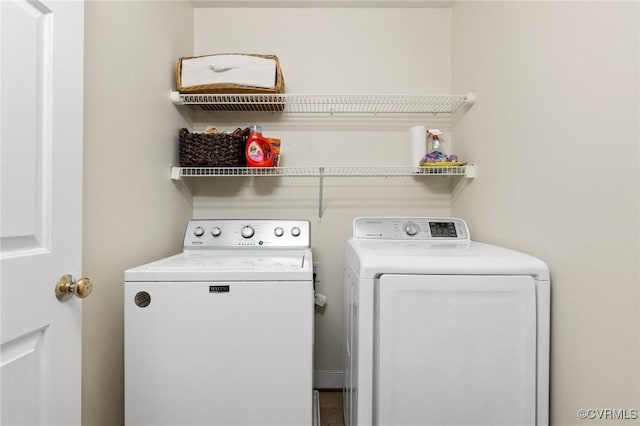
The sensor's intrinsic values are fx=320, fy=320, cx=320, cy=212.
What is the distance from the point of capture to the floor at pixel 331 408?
1652mm

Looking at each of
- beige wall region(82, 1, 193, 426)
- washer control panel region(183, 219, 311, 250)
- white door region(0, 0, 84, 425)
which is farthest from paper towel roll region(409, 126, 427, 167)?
white door region(0, 0, 84, 425)

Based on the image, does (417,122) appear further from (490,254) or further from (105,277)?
(105,277)

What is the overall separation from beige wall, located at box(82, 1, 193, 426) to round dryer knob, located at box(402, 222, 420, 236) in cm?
123

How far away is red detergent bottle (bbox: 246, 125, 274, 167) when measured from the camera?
1.74 meters

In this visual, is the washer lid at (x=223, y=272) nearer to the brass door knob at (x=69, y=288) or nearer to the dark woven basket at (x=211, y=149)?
the brass door knob at (x=69, y=288)

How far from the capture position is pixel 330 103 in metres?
1.93

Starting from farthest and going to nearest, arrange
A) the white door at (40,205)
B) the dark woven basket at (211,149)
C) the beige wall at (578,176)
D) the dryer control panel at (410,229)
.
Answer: the dark woven basket at (211,149) → the dryer control panel at (410,229) → the beige wall at (578,176) → the white door at (40,205)

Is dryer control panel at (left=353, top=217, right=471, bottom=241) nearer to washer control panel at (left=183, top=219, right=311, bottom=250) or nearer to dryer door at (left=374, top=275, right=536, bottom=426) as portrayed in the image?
washer control panel at (left=183, top=219, right=311, bottom=250)

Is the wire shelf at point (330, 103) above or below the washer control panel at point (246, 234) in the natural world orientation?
above

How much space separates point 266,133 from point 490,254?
1.44 m

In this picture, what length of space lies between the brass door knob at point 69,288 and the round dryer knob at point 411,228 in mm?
1288

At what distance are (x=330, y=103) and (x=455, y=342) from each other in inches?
57.4

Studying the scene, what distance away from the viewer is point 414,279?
3.35 ft

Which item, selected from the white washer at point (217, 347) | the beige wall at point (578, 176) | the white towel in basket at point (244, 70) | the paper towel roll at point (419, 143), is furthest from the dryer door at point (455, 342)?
the white towel in basket at point (244, 70)
